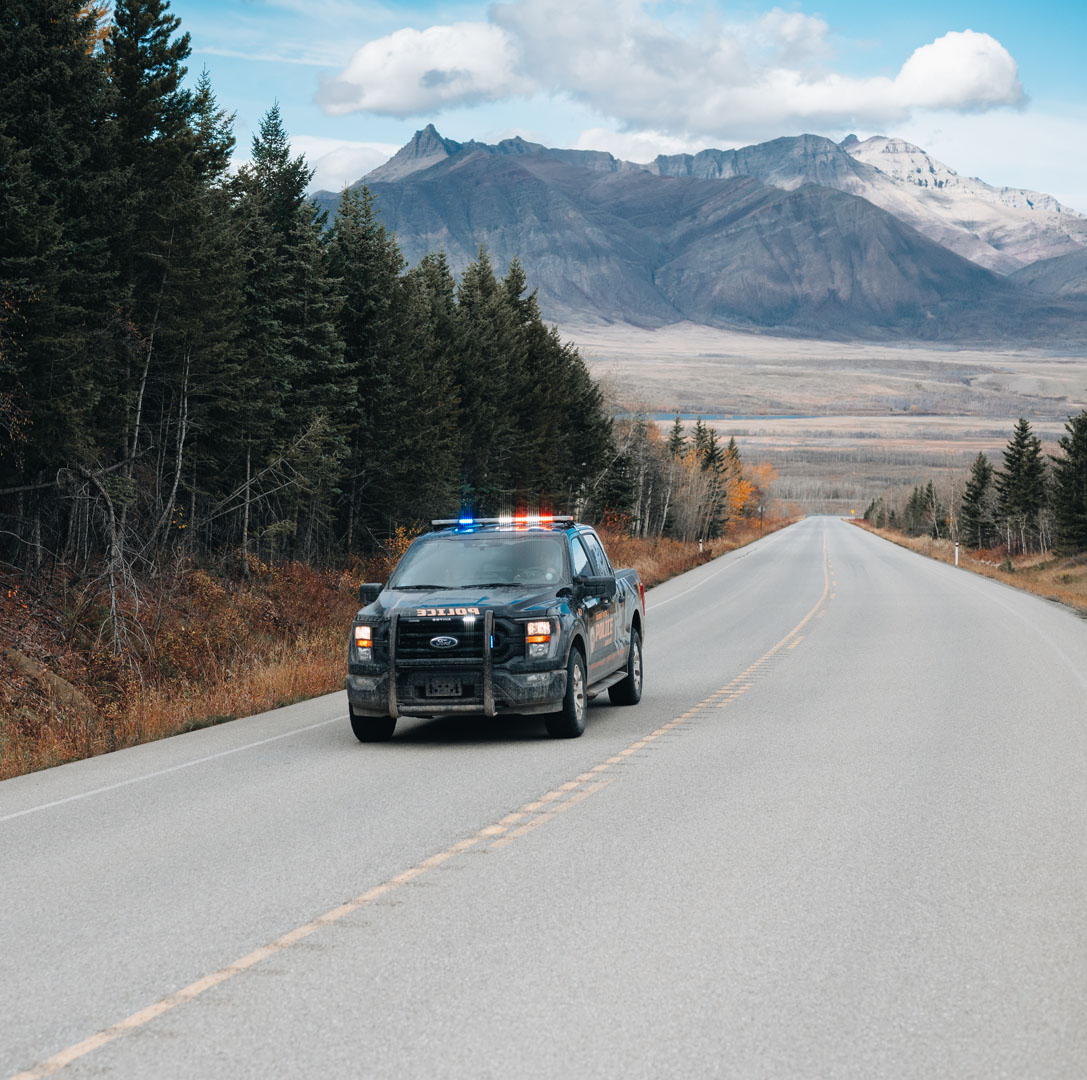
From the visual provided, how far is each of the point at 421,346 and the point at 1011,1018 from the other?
108 feet

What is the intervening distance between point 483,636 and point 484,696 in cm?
53

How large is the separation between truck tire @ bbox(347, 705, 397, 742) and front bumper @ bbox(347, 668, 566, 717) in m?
0.37

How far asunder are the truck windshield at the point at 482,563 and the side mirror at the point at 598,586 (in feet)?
0.72

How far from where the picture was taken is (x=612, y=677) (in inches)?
534

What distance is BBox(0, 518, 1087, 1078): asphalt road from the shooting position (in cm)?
452

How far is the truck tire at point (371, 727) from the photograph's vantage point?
11.7 m

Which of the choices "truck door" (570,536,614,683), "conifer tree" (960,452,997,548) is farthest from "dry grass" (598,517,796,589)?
"conifer tree" (960,452,997,548)

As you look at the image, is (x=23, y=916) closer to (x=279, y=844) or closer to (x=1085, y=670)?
(x=279, y=844)

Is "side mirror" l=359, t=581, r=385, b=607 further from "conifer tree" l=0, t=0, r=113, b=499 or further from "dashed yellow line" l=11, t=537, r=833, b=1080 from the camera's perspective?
"conifer tree" l=0, t=0, r=113, b=499

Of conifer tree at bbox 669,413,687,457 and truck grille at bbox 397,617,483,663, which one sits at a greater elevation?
truck grille at bbox 397,617,483,663

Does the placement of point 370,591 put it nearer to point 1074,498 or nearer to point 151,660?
point 151,660

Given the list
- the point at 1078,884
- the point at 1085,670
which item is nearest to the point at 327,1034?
the point at 1078,884

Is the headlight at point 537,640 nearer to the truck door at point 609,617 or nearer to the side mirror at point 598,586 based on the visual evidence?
the side mirror at point 598,586

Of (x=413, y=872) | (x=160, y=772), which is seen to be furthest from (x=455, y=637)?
(x=413, y=872)
